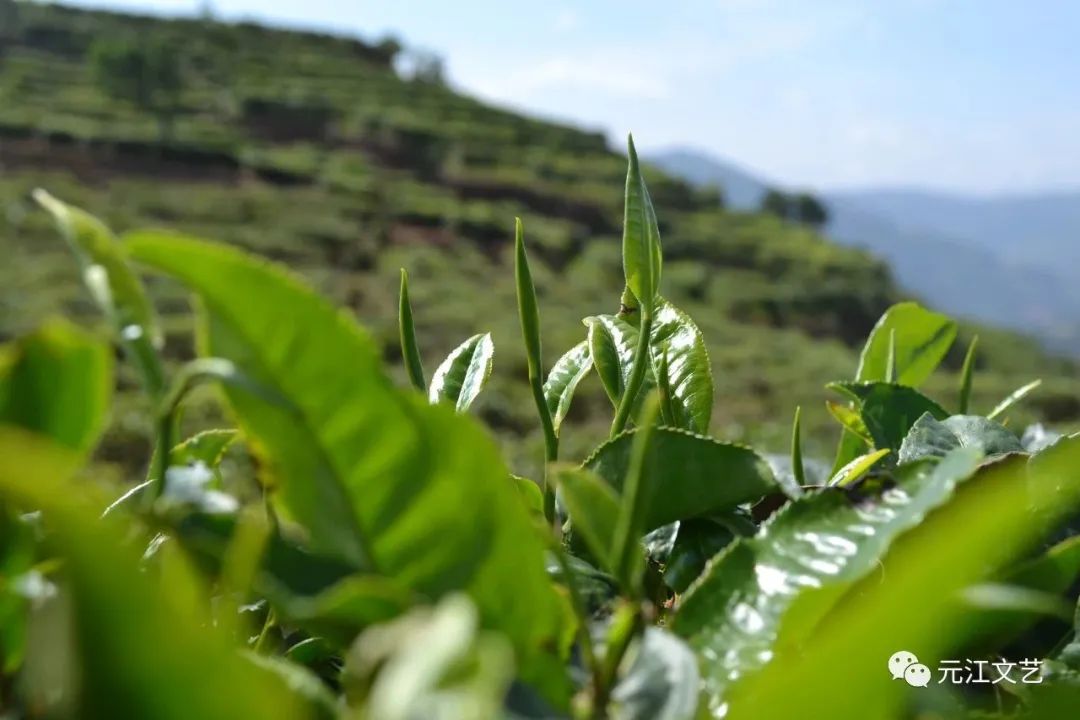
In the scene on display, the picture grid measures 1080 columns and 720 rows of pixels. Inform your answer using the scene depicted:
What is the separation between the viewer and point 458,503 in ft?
0.67

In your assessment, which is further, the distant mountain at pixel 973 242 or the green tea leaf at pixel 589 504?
the distant mountain at pixel 973 242

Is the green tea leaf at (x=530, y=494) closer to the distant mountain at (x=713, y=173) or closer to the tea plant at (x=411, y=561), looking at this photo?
the tea plant at (x=411, y=561)

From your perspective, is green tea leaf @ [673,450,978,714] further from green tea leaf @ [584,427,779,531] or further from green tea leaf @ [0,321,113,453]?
green tea leaf @ [0,321,113,453]

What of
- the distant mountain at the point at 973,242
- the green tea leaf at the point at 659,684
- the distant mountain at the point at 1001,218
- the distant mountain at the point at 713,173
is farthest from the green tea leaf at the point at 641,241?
the distant mountain at the point at 1001,218

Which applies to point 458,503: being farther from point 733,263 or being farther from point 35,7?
point 35,7

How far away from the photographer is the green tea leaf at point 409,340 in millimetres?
323

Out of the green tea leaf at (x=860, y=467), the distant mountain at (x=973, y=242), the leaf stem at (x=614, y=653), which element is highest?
the green tea leaf at (x=860, y=467)

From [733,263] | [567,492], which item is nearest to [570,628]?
[567,492]

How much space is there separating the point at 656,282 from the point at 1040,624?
0.16m

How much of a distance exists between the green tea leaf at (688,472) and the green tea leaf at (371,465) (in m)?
0.08

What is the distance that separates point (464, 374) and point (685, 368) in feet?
0.28

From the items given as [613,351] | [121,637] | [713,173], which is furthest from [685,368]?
[713,173]

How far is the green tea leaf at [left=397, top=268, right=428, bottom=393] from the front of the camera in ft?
1.06

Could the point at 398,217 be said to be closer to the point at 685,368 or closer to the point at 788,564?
the point at 685,368
